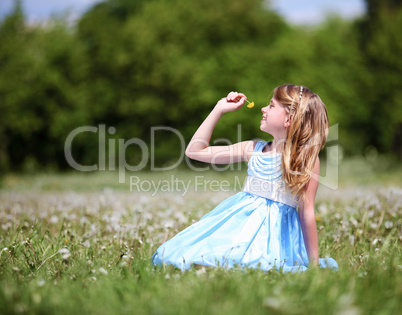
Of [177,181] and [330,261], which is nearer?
[330,261]

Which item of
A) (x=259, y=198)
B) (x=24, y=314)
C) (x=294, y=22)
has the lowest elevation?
(x=24, y=314)

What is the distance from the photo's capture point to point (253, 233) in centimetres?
339

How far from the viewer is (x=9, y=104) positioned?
20375 mm

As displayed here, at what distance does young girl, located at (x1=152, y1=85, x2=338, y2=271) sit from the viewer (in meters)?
3.30

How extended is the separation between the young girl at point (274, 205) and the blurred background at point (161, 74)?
17278 mm

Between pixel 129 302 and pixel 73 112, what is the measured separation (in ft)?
67.1

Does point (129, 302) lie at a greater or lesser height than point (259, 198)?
lesser

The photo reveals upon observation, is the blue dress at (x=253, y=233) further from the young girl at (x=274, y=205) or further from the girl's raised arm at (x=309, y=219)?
the girl's raised arm at (x=309, y=219)

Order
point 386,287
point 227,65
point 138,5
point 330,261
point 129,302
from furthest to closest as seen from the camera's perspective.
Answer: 1. point 138,5
2. point 227,65
3. point 330,261
4. point 386,287
5. point 129,302

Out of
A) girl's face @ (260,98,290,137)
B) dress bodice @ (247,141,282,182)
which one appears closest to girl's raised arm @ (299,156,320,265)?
dress bodice @ (247,141,282,182)

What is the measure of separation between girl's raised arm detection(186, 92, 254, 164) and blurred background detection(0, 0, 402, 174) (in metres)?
17.2

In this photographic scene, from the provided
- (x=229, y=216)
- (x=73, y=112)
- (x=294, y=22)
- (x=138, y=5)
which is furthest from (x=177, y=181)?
(x=294, y=22)

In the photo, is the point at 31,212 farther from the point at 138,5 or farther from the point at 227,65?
the point at 138,5

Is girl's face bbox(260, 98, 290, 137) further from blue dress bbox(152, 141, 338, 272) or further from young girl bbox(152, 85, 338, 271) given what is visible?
blue dress bbox(152, 141, 338, 272)
